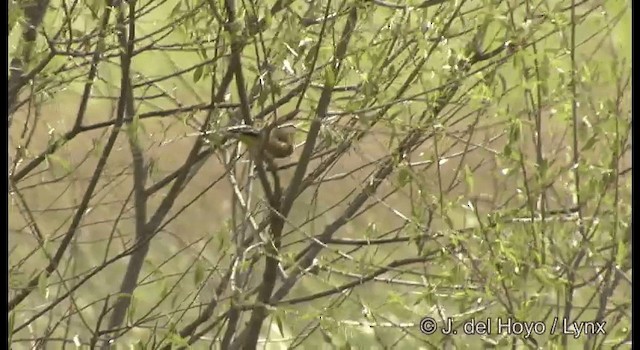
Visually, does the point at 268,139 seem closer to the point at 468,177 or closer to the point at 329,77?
the point at 329,77

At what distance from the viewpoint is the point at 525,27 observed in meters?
1.88

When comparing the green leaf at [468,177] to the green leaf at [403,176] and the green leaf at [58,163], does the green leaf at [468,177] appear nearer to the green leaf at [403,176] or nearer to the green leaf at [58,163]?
the green leaf at [403,176]

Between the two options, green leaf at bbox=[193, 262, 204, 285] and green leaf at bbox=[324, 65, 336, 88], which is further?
green leaf at bbox=[193, 262, 204, 285]

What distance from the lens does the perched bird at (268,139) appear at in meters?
2.05

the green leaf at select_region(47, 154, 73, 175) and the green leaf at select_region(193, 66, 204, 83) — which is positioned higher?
the green leaf at select_region(193, 66, 204, 83)

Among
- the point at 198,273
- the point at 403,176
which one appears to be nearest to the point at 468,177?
the point at 403,176

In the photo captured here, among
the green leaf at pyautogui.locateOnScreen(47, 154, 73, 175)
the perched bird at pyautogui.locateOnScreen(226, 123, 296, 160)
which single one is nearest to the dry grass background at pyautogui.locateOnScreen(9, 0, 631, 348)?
the green leaf at pyautogui.locateOnScreen(47, 154, 73, 175)

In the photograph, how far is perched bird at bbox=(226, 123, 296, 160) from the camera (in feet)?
6.72

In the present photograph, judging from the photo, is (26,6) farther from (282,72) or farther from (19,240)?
(19,240)

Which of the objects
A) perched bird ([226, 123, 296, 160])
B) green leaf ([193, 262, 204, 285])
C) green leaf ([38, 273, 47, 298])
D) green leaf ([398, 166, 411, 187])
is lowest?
green leaf ([38, 273, 47, 298])

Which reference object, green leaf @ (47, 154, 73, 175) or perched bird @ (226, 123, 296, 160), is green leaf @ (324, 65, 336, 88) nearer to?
perched bird @ (226, 123, 296, 160)

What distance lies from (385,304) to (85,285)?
762 mm

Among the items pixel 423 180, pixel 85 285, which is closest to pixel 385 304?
pixel 423 180

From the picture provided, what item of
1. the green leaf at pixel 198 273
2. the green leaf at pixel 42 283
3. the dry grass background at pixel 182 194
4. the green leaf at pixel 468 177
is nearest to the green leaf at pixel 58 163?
the dry grass background at pixel 182 194
